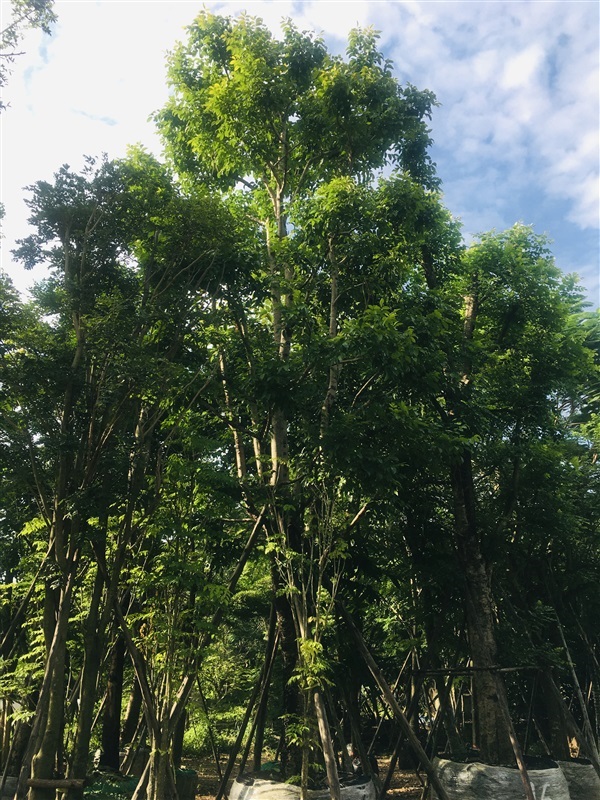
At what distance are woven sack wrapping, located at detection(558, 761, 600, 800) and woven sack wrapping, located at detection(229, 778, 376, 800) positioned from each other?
188 inches

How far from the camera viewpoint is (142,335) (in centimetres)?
807

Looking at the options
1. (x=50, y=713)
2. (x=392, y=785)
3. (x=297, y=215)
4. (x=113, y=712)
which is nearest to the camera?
(x=50, y=713)

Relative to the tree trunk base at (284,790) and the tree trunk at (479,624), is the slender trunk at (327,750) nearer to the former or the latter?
the tree trunk base at (284,790)

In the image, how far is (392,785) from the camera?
14.9 meters

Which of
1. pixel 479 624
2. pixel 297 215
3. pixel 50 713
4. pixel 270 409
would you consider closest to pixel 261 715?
pixel 50 713

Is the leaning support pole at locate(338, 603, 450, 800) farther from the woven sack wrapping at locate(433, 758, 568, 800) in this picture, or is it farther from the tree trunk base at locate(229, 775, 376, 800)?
the tree trunk base at locate(229, 775, 376, 800)

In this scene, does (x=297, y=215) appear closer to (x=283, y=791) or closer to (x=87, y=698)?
(x=87, y=698)

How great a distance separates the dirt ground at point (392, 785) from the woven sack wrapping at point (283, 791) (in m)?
4.93

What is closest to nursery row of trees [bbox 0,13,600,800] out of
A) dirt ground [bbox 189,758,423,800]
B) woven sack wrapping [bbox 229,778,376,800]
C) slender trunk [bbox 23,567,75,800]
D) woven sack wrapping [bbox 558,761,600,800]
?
slender trunk [bbox 23,567,75,800]

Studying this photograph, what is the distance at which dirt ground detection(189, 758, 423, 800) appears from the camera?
42.9 feet

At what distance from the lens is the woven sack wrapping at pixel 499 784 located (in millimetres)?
7996

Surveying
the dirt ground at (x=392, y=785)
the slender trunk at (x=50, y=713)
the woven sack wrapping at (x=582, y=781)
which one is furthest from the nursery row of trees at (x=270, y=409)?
the dirt ground at (x=392, y=785)

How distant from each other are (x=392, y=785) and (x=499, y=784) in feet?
26.8

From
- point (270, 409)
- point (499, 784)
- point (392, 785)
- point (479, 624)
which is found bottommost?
point (392, 785)
